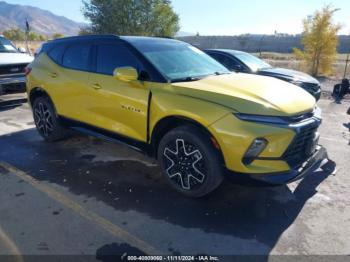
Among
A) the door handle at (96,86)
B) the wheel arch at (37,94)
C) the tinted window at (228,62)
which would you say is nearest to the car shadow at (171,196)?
the wheel arch at (37,94)

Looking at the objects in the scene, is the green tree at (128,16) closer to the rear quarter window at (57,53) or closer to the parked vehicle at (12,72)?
the parked vehicle at (12,72)

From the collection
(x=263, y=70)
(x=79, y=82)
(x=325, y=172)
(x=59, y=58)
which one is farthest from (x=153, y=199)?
(x=263, y=70)

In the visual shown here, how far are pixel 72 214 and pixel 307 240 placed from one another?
2.36 metres

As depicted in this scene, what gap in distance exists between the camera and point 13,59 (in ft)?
29.1

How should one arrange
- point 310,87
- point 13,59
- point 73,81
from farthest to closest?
point 13,59
point 310,87
point 73,81

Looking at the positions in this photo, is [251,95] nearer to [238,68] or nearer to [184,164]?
[184,164]

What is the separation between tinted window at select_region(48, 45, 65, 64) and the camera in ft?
17.2

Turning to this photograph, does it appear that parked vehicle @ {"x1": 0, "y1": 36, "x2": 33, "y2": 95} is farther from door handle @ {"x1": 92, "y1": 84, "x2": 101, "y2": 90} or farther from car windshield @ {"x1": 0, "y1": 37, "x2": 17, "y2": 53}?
door handle @ {"x1": 92, "y1": 84, "x2": 101, "y2": 90}

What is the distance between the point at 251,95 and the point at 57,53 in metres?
3.53

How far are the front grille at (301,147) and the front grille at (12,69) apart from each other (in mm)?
7882

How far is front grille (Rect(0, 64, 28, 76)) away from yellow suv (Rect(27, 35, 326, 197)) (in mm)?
4141

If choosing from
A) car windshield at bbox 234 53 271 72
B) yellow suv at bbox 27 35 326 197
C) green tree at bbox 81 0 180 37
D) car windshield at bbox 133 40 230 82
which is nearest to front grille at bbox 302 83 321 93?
car windshield at bbox 234 53 271 72

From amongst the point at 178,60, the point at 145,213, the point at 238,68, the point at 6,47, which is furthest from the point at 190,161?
the point at 6,47

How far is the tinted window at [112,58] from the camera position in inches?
162
